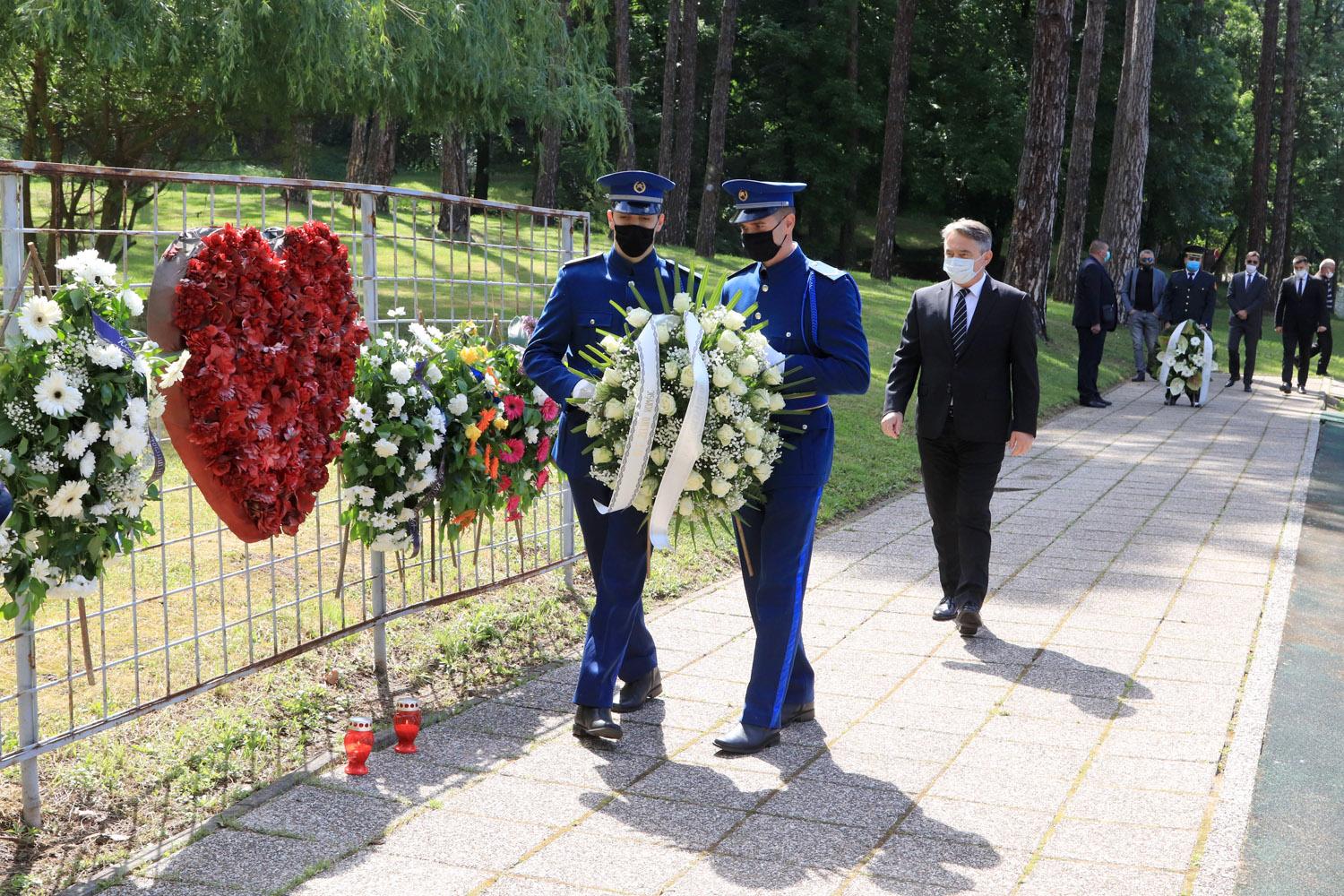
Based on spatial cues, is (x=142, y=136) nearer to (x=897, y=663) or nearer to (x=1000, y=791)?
(x=897, y=663)

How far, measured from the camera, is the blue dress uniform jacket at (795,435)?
5070 mm

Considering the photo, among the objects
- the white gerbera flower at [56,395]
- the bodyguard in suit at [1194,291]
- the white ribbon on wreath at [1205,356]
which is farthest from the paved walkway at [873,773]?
the bodyguard in suit at [1194,291]

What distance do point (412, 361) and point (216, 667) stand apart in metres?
1.47

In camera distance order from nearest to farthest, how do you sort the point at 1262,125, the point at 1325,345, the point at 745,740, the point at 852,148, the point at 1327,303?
the point at 745,740
the point at 1327,303
the point at 1325,345
the point at 1262,125
the point at 852,148

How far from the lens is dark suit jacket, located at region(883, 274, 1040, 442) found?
22.2ft

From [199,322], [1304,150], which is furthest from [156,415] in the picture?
[1304,150]

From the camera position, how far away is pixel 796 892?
3986mm

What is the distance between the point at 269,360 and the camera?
4730mm

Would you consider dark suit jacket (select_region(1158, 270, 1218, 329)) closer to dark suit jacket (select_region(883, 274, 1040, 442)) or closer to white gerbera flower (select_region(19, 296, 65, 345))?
dark suit jacket (select_region(883, 274, 1040, 442))

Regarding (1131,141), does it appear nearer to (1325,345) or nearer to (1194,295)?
(1325,345)

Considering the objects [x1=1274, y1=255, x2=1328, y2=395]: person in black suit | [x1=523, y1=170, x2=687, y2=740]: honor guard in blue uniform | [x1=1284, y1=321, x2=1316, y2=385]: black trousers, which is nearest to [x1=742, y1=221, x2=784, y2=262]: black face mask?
[x1=523, y1=170, x2=687, y2=740]: honor guard in blue uniform

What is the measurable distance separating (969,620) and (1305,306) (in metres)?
15.3

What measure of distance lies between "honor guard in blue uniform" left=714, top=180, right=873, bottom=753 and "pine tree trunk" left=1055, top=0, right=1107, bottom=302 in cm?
2391

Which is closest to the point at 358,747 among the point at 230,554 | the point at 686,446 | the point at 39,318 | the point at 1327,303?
the point at 686,446
